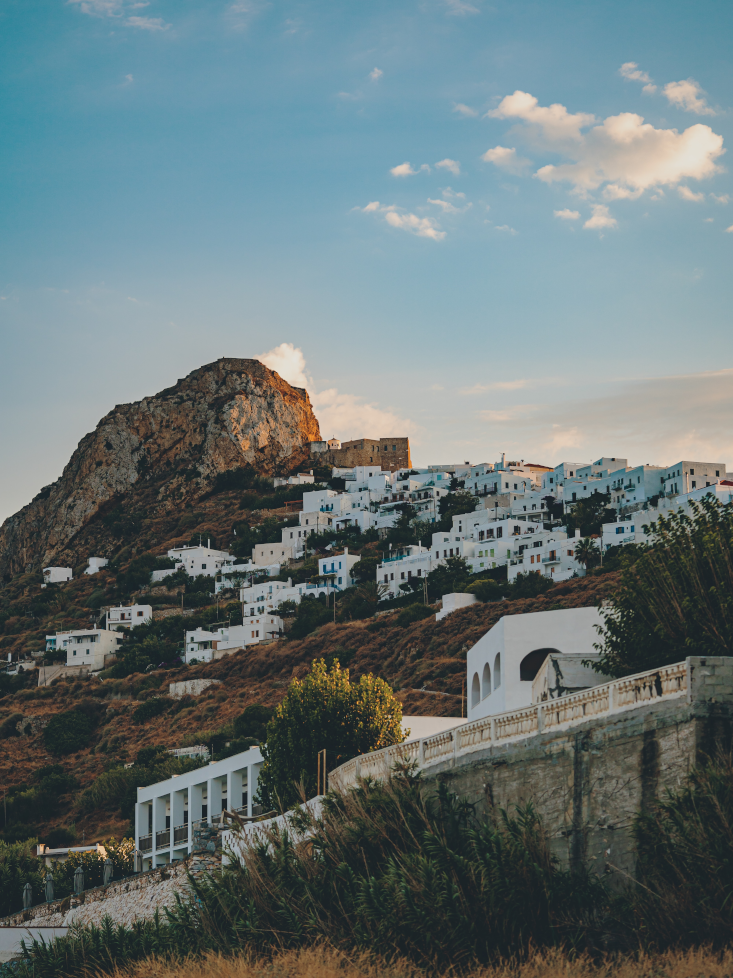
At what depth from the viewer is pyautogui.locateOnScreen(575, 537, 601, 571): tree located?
82375 millimetres

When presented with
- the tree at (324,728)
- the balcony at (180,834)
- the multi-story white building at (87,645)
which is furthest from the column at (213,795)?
the multi-story white building at (87,645)

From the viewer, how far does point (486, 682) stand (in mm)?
33219

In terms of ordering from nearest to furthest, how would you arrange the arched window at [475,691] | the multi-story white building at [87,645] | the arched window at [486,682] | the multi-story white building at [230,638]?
the arched window at [486,682], the arched window at [475,691], the multi-story white building at [230,638], the multi-story white building at [87,645]

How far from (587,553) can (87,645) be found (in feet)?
152

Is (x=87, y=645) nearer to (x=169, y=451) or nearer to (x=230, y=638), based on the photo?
(x=230, y=638)

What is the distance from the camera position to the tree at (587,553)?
8238cm

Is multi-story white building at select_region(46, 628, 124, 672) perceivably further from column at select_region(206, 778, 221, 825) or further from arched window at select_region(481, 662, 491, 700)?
arched window at select_region(481, 662, 491, 700)

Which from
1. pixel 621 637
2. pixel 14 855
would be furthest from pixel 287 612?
pixel 621 637

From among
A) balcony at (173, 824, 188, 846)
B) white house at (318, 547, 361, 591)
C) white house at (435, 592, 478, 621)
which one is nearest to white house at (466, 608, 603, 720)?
balcony at (173, 824, 188, 846)

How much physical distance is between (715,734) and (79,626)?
96683 millimetres

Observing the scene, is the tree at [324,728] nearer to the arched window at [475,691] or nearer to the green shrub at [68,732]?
the arched window at [475,691]

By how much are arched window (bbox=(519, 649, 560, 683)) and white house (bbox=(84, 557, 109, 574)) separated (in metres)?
105

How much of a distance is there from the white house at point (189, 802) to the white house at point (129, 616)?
60.3 m

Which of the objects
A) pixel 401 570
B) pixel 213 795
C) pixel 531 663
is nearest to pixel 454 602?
pixel 401 570
